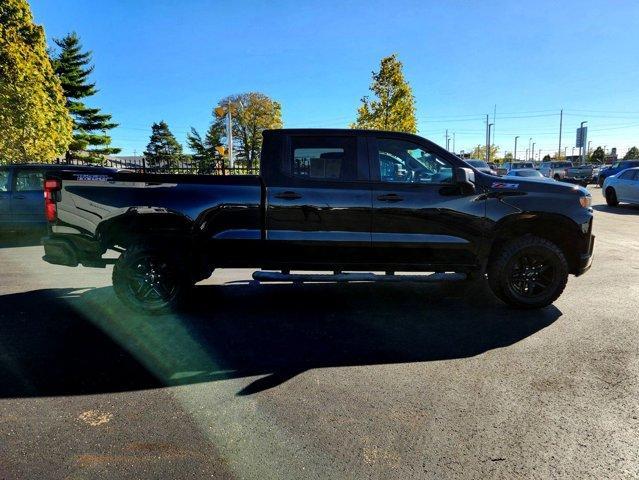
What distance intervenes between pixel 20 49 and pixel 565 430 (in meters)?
19.0

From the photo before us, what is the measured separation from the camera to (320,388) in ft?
11.5

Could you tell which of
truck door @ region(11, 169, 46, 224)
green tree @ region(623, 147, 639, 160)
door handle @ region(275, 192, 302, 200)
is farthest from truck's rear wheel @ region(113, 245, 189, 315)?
green tree @ region(623, 147, 639, 160)

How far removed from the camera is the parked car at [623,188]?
56.2 ft

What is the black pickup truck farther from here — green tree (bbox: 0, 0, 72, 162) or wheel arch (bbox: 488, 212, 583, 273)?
green tree (bbox: 0, 0, 72, 162)

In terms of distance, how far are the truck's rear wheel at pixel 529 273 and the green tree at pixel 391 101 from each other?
26.8 meters

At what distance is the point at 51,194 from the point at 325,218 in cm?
307

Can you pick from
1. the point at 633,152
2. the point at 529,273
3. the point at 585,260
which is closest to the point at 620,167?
the point at 585,260

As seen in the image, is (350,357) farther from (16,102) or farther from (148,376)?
(16,102)

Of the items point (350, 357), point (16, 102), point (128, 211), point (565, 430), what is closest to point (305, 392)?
point (350, 357)

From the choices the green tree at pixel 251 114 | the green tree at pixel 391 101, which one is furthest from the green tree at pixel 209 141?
the green tree at pixel 391 101

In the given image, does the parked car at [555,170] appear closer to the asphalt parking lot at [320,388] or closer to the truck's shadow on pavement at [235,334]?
the asphalt parking lot at [320,388]

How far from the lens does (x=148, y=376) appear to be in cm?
370

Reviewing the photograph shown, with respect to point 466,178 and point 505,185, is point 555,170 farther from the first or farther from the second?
point 466,178

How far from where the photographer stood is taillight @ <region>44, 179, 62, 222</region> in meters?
5.12
